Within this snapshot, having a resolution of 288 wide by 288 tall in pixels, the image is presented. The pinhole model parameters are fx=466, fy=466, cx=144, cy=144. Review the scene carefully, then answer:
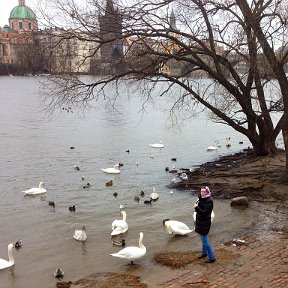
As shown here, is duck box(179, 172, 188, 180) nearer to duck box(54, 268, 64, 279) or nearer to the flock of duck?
the flock of duck

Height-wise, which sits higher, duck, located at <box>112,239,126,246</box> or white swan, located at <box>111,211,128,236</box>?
white swan, located at <box>111,211,128,236</box>

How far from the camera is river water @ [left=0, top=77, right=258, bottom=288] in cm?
1085

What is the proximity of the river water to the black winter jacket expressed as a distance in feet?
3.84

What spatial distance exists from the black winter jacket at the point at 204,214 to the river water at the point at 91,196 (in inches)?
46.0

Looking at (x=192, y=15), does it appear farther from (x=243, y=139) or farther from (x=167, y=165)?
(x=243, y=139)

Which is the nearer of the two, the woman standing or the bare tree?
the woman standing

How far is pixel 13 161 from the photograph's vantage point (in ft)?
78.9

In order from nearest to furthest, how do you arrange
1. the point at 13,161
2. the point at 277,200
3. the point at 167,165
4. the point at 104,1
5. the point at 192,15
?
the point at 277,200
the point at 104,1
the point at 192,15
the point at 167,165
the point at 13,161

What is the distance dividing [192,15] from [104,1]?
146 inches

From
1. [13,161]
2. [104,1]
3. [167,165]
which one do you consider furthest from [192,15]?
[13,161]

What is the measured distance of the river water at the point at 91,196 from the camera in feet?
35.6

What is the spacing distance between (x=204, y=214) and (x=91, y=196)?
7777mm

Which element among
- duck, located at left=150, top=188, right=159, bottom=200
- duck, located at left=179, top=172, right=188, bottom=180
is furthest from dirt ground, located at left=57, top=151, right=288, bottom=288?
duck, located at left=179, top=172, right=188, bottom=180

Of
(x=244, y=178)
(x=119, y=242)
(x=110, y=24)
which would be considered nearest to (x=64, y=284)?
(x=119, y=242)
